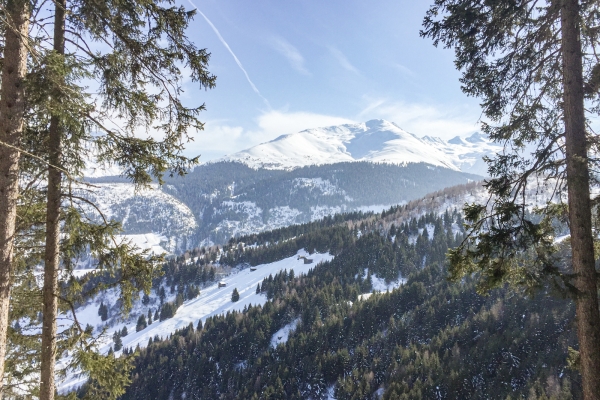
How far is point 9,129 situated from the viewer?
16.7ft

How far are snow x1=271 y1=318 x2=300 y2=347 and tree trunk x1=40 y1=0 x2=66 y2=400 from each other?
80670 mm

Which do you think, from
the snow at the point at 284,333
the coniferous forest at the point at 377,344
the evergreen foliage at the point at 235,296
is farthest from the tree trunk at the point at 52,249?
the evergreen foliage at the point at 235,296

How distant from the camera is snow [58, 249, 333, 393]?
103562 millimetres

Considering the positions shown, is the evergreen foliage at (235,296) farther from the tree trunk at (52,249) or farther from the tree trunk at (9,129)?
the tree trunk at (9,129)

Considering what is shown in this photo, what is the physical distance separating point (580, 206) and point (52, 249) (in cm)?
958

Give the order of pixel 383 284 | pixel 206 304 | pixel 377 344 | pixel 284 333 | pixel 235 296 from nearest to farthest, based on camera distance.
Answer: pixel 377 344 < pixel 284 333 < pixel 383 284 < pixel 235 296 < pixel 206 304

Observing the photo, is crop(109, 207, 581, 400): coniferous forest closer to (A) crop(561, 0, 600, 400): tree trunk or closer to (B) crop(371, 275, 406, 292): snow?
(B) crop(371, 275, 406, 292): snow

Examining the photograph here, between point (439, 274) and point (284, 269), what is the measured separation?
52.7 metres

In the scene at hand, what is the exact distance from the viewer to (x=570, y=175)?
636cm

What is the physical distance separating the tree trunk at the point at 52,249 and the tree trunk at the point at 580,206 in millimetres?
9165

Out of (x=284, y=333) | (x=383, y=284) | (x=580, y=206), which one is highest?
(x=580, y=206)

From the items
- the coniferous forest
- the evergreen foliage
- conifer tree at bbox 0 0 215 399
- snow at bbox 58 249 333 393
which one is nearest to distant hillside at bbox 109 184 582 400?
the coniferous forest

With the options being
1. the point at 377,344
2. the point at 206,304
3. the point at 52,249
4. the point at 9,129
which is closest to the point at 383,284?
the point at 377,344

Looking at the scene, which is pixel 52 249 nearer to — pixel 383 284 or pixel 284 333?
pixel 284 333
